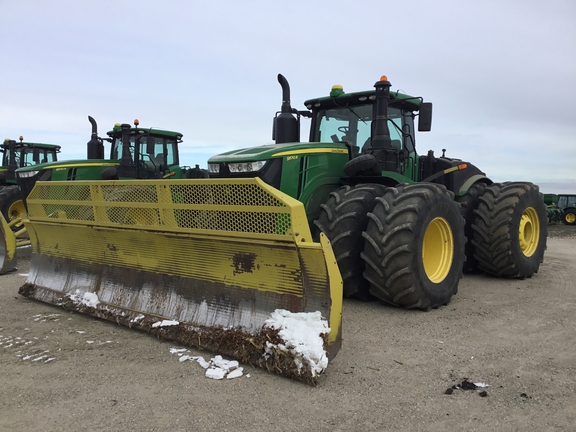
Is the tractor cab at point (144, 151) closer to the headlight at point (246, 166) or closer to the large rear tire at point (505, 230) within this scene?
the headlight at point (246, 166)

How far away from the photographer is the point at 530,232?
753cm

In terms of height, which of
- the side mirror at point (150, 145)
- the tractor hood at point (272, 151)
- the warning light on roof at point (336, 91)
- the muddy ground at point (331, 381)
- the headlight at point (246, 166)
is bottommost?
the muddy ground at point (331, 381)

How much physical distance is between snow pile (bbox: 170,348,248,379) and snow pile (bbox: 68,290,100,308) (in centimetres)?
149

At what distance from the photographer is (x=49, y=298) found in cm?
520

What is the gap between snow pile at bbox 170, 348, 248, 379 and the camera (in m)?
3.36

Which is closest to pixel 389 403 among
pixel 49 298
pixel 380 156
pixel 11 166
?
Result: pixel 380 156

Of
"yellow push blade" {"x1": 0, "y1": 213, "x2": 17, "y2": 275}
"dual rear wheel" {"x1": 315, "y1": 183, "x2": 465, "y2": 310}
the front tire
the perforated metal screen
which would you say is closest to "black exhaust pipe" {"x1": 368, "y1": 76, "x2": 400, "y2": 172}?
"dual rear wheel" {"x1": 315, "y1": 183, "x2": 465, "y2": 310}

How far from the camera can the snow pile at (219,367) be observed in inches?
132

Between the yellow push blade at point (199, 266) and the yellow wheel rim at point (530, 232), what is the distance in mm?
5097

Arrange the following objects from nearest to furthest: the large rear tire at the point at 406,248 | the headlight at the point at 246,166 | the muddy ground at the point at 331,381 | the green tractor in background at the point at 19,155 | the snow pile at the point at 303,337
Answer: the muddy ground at the point at 331,381 < the snow pile at the point at 303,337 < the large rear tire at the point at 406,248 < the headlight at the point at 246,166 < the green tractor in background at the point at 19,155

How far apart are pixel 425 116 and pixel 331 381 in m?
3.75

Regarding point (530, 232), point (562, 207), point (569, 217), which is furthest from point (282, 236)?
point (562, 207)

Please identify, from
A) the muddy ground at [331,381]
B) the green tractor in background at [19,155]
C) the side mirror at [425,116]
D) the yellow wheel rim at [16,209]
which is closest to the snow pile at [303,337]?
the muddy ground at [331,381]

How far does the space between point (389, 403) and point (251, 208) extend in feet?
5.61
